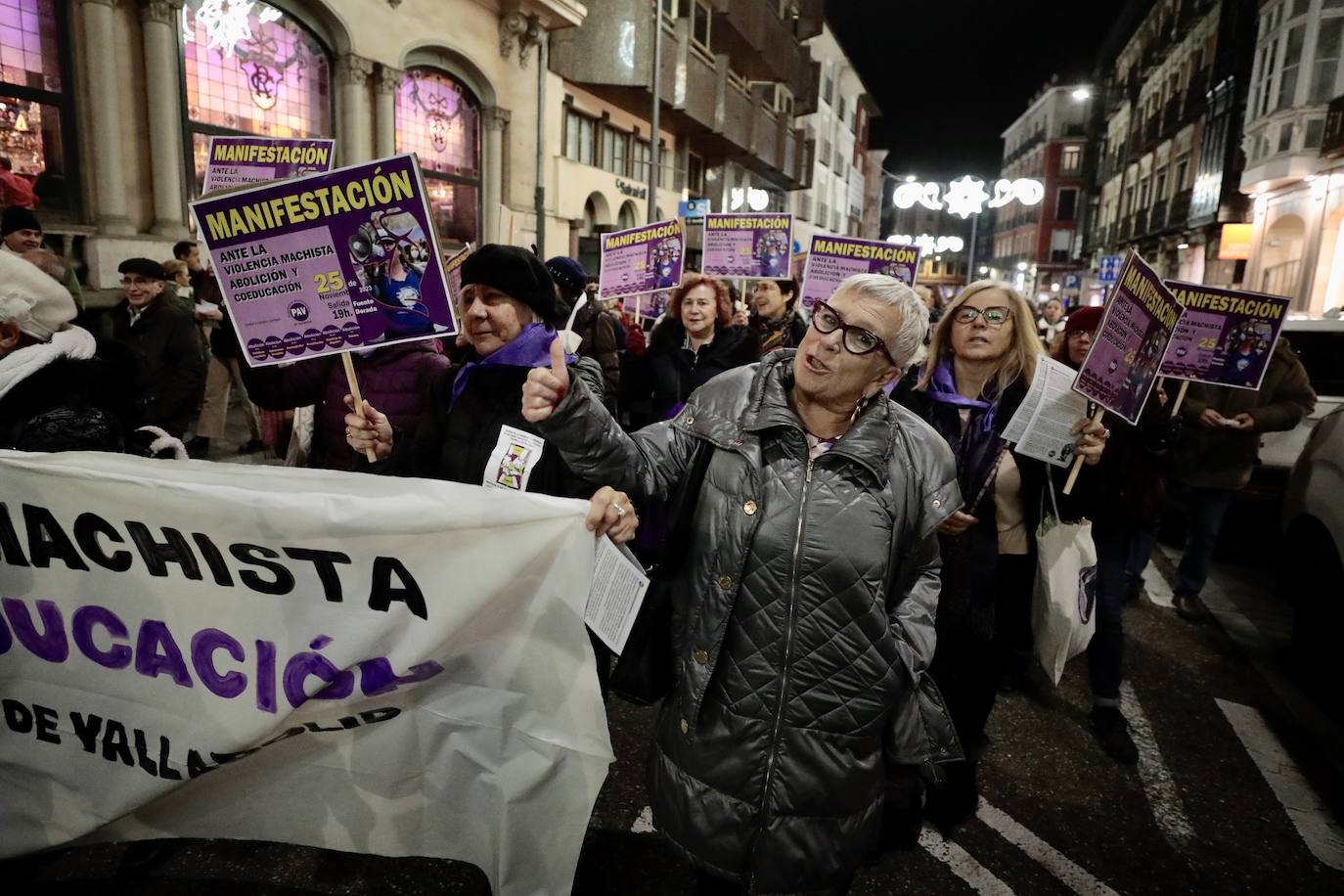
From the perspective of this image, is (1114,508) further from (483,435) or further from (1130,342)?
(483,435)

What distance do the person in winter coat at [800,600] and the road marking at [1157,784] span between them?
182 centimetres

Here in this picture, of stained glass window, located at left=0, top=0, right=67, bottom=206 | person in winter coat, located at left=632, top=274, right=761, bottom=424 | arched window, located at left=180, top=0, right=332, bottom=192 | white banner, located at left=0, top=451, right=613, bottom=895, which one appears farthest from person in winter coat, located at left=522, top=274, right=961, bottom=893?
arched window, located at left=180, top=0, right=332, bottom=192

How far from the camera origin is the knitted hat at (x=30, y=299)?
8.93 ft

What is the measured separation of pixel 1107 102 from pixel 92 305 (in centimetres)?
6580

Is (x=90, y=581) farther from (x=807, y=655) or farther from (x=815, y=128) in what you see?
(x=815, y=128)

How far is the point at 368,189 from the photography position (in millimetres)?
2438

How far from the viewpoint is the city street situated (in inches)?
108

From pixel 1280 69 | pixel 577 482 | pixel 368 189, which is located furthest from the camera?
pixel 1280 69

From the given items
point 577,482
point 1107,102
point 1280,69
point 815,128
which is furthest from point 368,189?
point 1107,102

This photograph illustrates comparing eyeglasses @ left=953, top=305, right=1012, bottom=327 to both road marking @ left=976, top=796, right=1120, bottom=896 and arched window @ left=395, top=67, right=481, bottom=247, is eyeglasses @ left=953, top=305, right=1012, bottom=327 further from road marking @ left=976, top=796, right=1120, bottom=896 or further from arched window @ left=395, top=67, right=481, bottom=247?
arched window @ left=395, top=67, right=481, bottom=247

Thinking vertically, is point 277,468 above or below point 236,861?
above

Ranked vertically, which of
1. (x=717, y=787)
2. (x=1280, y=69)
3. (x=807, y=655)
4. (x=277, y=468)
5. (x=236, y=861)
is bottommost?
(x=236, y=861)

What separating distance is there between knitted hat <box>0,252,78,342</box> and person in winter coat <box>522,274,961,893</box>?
7.15ft

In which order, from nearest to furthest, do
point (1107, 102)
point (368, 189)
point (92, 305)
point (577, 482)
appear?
1. point (368, 189)
2. point (577, 482)
3. point (92, 305)
4. point (1107, 102)
